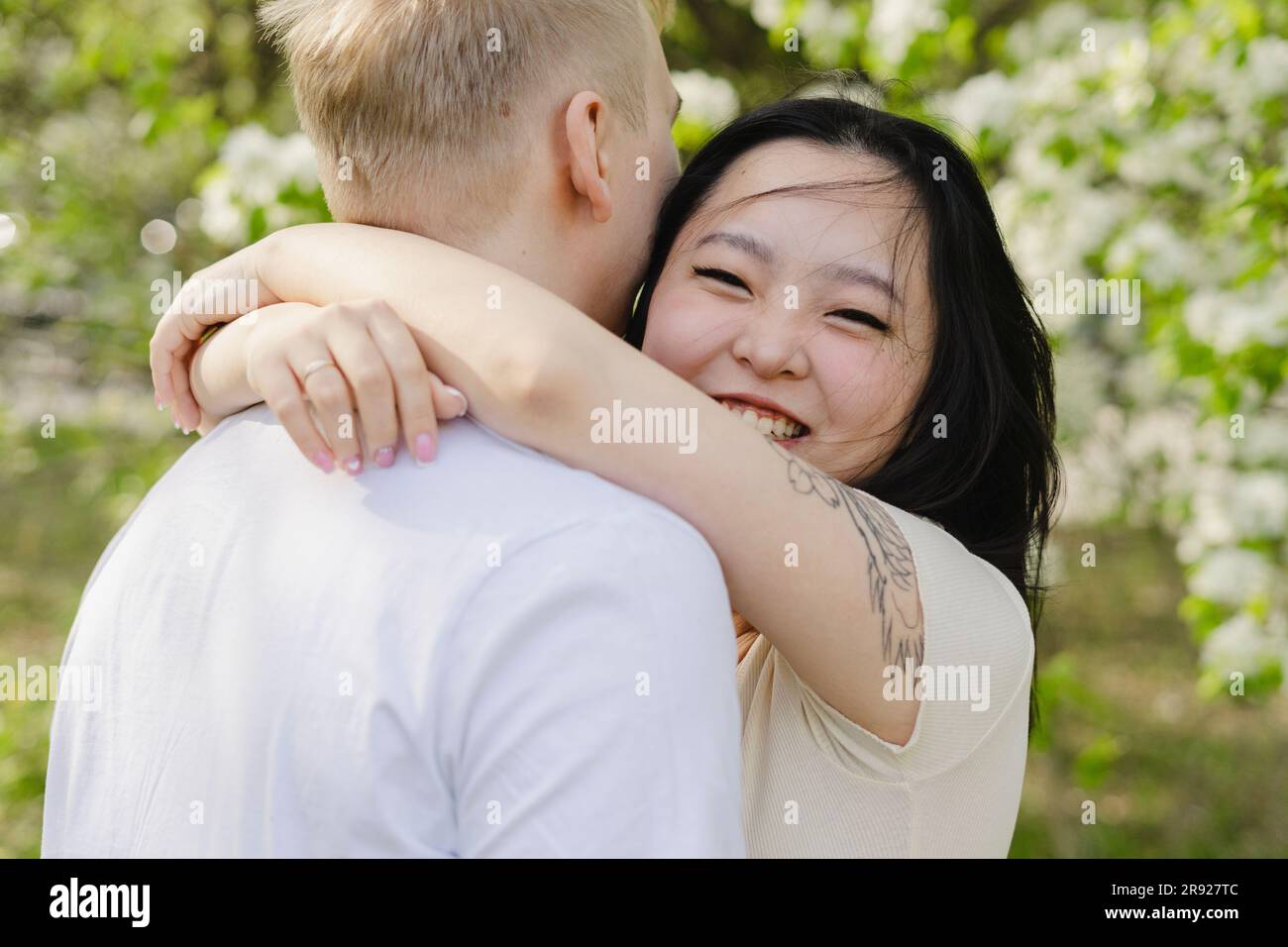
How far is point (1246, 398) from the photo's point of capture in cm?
336

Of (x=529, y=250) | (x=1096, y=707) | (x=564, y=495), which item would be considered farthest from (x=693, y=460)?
(x=1096, y=707)

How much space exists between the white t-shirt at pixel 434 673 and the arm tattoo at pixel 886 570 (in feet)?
0.81

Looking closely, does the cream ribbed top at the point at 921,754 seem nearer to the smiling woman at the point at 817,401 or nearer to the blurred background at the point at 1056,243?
the smiling woman at the point at 817,401

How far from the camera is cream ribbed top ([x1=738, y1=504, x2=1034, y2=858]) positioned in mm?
1386

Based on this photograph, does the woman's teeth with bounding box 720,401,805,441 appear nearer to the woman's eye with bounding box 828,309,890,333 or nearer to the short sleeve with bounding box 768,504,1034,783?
the woman's eye with bounding box 828,309,890,333

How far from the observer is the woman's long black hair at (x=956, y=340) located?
1822 millimetres

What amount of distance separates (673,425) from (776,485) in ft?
0.43

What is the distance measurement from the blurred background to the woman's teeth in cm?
148

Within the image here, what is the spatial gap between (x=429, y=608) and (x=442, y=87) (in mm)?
605

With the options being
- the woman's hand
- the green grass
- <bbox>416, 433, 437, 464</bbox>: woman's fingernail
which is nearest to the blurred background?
the green grass

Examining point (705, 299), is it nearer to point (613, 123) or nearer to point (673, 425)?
point (613, 123)

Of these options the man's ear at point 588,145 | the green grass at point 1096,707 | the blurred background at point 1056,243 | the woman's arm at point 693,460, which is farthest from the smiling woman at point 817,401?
the green grass at point 1096,707

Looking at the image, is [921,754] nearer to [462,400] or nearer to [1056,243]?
[462,400]

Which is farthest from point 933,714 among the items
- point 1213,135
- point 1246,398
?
point 1213,135
